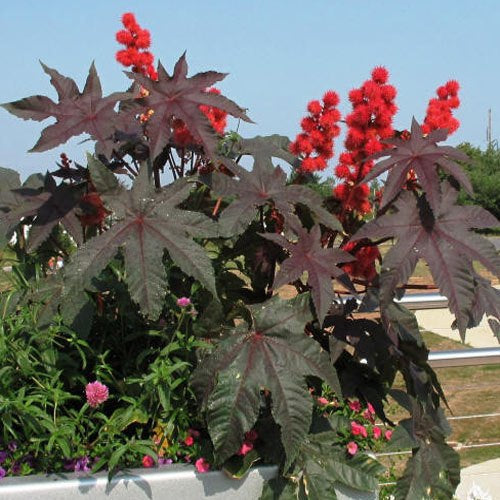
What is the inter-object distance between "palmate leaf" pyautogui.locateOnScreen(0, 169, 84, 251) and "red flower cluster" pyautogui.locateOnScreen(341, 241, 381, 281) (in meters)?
0.64

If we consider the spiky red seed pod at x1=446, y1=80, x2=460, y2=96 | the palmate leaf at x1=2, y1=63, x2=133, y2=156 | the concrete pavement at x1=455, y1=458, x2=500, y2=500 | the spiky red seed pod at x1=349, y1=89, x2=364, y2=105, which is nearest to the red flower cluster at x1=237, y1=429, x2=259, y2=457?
the palmate leaf at x1=2, y1=63, x2=133, y2=156

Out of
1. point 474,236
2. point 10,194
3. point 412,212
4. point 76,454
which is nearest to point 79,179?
point 10,194

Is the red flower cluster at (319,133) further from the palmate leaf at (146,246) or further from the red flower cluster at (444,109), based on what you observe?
the palmate leaf at (146,246)

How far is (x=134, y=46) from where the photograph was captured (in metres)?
2.15

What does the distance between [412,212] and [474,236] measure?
5.4 inches

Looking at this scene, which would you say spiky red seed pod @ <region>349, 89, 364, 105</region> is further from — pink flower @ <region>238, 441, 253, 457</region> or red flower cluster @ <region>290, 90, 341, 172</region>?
pink flower @ <region>238, 441, 253, 457</region>

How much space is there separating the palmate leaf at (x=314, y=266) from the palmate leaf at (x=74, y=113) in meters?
0.43

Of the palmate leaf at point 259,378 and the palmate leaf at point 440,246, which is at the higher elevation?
the palmate leaf at point 440,246

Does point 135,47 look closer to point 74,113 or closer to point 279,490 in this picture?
point 74,113

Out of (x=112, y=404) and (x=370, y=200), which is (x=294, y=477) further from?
(x=370, y=200)

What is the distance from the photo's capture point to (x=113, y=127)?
1.74m

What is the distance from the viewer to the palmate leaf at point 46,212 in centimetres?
187

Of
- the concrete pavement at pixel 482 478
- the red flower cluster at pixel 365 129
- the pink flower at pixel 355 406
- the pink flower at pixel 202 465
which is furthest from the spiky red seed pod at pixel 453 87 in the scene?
the concrete pavement at pixel 482 478

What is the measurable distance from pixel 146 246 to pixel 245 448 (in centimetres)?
49
